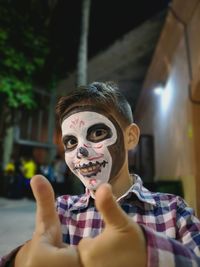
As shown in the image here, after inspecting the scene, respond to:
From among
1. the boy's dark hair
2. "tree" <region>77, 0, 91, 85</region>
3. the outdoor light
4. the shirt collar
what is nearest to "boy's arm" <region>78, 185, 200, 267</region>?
the shirt collar

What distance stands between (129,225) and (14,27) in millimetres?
6811

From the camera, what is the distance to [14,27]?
21.8ft

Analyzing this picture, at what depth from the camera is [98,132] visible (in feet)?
3.42

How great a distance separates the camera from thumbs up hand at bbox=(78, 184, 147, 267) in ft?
1.99

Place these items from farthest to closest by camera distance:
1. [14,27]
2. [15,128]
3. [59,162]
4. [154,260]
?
[15,128]
[59,162]
[14,27]
[154,260]

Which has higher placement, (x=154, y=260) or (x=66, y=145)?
(x=66, y=145)

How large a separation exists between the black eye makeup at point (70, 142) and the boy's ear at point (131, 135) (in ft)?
0.65

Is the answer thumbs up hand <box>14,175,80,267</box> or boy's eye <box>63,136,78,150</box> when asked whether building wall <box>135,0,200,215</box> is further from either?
thumbs up hand <box>14,175,80,267</box>

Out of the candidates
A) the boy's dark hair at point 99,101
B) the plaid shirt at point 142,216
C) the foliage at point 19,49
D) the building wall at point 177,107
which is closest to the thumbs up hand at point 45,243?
the plaid shirt at point 142,216

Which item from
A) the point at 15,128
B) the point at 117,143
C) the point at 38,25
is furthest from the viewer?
the point at 15,128

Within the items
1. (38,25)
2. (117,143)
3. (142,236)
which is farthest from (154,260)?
(38,25)

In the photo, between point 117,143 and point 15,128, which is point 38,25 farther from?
point 117,143

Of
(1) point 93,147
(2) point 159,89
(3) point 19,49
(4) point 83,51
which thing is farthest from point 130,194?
(3) point 19,49

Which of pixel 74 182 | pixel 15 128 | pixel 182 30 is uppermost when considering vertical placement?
pixel 182 30
